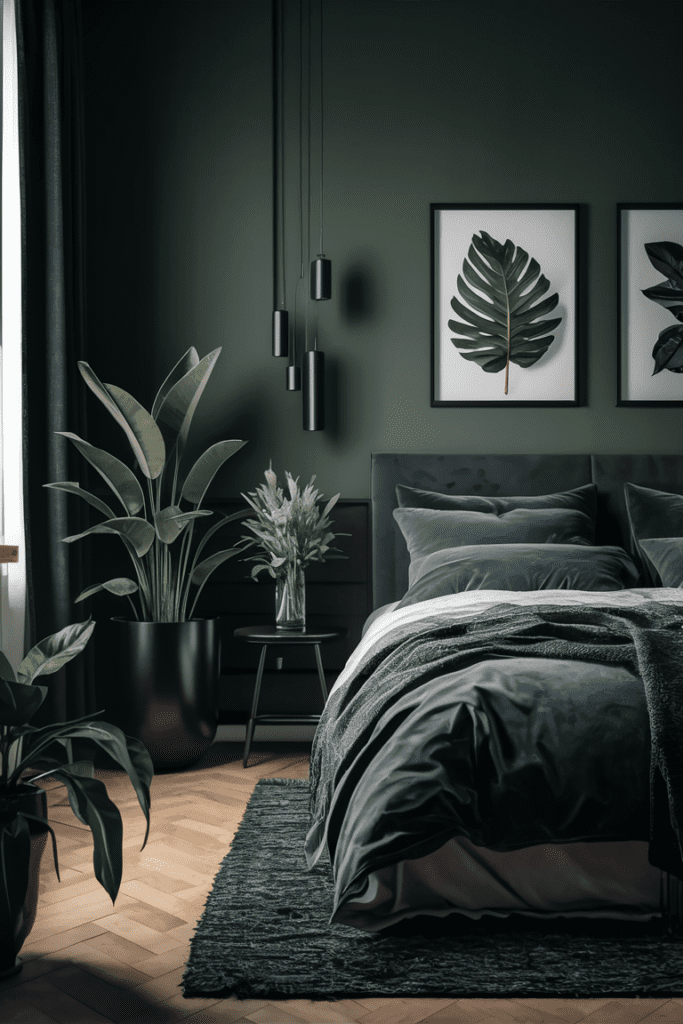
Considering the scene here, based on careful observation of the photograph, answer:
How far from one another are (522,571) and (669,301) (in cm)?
166

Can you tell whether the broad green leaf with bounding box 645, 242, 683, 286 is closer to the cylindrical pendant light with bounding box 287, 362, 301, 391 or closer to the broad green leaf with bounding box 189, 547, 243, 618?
the cylindrical pendant light with bounding box 287, 362, 301, 391

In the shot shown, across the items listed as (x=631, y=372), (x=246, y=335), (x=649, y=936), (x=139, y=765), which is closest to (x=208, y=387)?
(x=246, y=335)

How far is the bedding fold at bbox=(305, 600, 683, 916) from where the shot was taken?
1.89m

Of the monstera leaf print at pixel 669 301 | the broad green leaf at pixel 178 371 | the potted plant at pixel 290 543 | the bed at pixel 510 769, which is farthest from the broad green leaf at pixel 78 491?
the monstera leaf print at pixel 669 301

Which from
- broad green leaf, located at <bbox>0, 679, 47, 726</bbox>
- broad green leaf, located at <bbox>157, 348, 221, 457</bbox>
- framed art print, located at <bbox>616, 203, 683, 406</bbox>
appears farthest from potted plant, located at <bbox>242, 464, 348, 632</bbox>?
broad green leaf, located at <bbox>0, 679, 47, 726</bbox>

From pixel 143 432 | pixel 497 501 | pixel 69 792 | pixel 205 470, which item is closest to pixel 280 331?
pixel 205 470

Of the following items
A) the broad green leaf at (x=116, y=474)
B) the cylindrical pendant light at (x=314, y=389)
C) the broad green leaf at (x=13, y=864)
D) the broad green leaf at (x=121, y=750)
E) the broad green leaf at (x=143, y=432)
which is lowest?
the broad green leaf at (x=13, y=864)

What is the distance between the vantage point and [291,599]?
3.60 m

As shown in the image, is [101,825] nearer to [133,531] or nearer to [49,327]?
[133,531]

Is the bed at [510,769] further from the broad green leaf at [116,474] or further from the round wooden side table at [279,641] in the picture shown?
the broad green leaf at [116,474]

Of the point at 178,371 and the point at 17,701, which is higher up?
the point at 178,371

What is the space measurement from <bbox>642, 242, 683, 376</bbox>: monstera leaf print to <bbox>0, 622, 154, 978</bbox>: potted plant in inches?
122

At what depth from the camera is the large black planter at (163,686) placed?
3.41 meters

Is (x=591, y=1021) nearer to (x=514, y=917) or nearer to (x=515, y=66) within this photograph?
(x=514, y=917)
